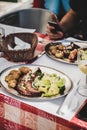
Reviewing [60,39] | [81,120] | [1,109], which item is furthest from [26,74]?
[60,39]

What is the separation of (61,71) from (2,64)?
11.9 inches

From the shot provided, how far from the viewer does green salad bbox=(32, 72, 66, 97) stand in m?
1.21

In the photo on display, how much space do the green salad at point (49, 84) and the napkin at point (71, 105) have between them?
0.05m

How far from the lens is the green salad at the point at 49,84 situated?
121 cm

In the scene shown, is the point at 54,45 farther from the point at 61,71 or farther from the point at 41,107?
the point at 41,107

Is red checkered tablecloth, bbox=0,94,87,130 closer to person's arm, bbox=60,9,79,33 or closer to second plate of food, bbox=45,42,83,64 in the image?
second plate of food, bbox=45,42,83,64

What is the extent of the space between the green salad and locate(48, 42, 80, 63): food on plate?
0.29m

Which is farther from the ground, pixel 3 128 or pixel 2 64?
pixel 2 64

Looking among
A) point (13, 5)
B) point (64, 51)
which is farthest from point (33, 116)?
point (13, 5)

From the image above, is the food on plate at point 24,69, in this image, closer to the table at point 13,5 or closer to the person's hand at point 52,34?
the person's hand at point 52,34

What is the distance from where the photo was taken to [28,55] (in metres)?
1.53

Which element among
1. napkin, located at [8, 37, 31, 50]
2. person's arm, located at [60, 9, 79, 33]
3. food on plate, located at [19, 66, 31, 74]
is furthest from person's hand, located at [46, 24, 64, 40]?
food on plate, located at [19, 66, 31, 74]

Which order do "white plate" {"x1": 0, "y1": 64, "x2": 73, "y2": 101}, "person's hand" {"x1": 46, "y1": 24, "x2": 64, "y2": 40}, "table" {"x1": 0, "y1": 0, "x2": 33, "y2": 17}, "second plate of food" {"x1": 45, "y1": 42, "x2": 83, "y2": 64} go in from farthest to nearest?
"table" {"x1": 0, "y1": 0, "x2": 33, "y2": 17}, "person's hand" {"x1": 46, "y1": 24, "x2": 64, "y2": 40}, "second plate of food" {"x1": 45, "y1": 42, "x2": 83, "y2": 64}, "white plate" {"x1": 0, "y1": 64, "x2": 73, "y2": 101}

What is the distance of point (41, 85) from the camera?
123cm
